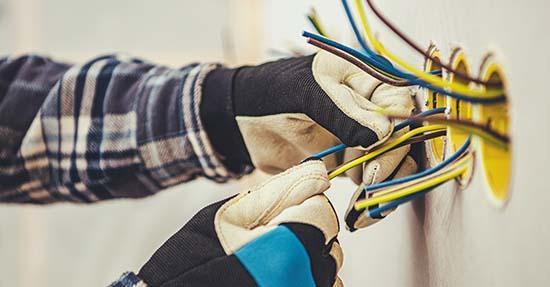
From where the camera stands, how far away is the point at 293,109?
0.52 m

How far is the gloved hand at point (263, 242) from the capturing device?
1.28 feet

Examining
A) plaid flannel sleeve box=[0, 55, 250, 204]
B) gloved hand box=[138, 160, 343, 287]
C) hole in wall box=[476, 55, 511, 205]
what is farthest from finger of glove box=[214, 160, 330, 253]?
plaid flannel sleeve box=[0, 55, 250, 204]

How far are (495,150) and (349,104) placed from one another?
13cm

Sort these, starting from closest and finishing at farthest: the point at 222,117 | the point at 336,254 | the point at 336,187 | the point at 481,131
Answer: the point at 481,131 → the point at 336,254 → the point at 222,117 → the point at 336,187

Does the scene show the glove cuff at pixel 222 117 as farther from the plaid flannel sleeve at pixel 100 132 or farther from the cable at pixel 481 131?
the cable at pixel 481 131

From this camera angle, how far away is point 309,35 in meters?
0.44

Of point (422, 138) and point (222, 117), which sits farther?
point (222, 117)

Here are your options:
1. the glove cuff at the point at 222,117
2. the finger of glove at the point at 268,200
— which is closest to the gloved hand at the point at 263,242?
the finger of glove at the point at 268,200

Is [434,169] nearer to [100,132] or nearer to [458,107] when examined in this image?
[458,107]

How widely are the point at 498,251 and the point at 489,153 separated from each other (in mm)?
47

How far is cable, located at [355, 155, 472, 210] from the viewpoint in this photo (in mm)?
389

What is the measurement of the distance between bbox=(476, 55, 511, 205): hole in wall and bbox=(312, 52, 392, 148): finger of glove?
9 centimetres

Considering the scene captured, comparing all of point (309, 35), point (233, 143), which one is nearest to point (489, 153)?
point (309, 35)

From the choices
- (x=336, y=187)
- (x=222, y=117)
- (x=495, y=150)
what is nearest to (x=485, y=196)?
(x=495, y=150)
